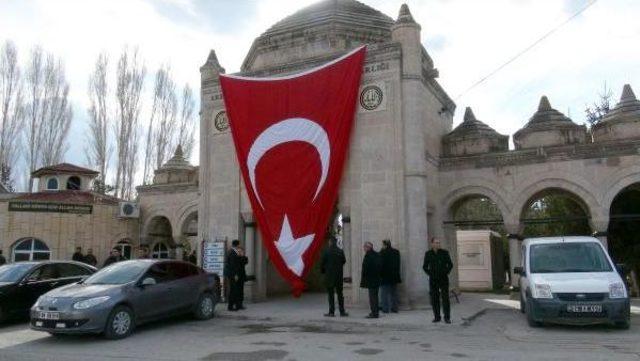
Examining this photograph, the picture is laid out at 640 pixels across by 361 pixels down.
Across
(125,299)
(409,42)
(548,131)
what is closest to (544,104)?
(548,131)

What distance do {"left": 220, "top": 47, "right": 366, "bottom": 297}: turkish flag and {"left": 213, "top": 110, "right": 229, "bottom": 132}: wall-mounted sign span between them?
3.75ft

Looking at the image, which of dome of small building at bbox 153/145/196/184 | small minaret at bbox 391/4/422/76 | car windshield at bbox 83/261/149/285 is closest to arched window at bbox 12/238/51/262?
dome of small building at bbox 153/145/196/184

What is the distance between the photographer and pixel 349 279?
1450cm

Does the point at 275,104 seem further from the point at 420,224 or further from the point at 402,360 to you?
the point at 402,360

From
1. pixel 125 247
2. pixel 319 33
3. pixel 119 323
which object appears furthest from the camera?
pixel 125 247

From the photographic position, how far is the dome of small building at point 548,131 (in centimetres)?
1558

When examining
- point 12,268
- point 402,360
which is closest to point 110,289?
point 12,268

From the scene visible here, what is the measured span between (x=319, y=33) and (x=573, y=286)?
35.7 ft

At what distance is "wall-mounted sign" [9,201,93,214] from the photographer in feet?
70.7

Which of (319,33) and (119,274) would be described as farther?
(319,33)

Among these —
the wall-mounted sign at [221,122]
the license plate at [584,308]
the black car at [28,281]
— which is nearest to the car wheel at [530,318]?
the license plate at [584,308]

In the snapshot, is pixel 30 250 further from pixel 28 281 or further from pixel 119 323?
pixel 119 323

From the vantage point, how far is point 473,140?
16.9 m

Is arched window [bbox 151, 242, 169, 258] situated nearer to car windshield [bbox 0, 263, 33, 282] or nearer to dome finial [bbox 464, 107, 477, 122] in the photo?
car windshield [bbox 0, 263, 33, 282]
